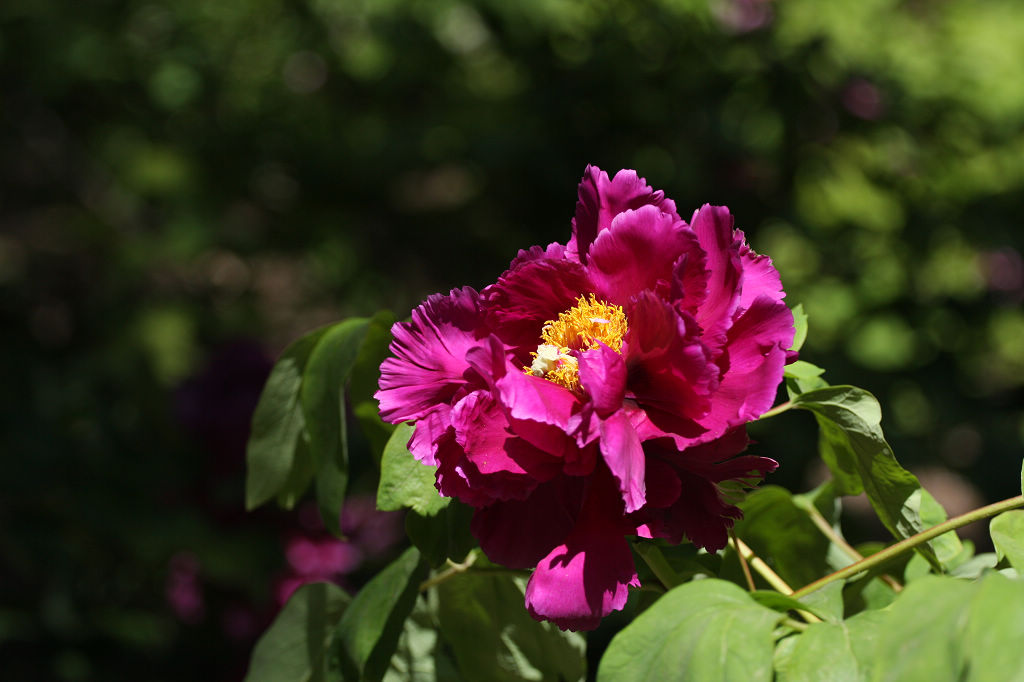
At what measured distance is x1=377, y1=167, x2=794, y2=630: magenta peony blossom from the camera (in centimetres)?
44

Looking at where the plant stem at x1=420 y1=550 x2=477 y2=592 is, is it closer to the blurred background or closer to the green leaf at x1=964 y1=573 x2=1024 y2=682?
the green leaf at x1=964 y1=573 x2=1024 y2=682

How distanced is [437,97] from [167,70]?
2.11 feet

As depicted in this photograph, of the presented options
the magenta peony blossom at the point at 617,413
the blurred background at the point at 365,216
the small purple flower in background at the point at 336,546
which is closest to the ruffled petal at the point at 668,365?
the magenta peony blossom at the point at 617,413

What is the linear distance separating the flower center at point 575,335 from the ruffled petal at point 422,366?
0.04 m

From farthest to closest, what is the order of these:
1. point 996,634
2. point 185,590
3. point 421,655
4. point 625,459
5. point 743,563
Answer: point 185,590 → point 421,655 → point 743,563 → point 625,459 → point 996,634

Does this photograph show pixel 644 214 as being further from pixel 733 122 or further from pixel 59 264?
pixel 59 264

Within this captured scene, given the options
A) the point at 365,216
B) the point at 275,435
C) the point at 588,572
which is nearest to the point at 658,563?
the point at 588,572

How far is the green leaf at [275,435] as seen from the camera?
2.18 feet

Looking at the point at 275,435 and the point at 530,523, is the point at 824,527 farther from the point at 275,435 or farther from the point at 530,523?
the point at 275,435

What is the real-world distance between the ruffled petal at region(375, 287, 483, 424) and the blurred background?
1232mm

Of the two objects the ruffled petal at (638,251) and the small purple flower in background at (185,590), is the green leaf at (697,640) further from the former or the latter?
the small purple flower in background at (185,590)

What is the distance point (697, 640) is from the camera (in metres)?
0.39

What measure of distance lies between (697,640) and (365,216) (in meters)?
2.08

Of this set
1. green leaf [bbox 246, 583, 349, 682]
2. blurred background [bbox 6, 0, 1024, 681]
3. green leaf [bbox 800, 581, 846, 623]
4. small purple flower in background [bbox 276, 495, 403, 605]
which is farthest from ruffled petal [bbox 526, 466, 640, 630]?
blurred background [bbox 6, 0, 1024, 681]
